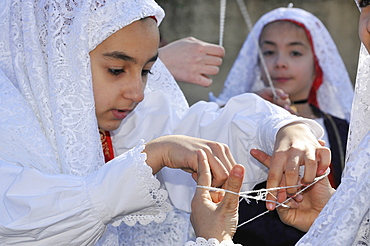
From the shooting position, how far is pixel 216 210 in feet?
5.81

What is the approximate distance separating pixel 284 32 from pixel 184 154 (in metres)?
2.81

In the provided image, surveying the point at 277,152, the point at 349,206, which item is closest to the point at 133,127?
the point at 277,152

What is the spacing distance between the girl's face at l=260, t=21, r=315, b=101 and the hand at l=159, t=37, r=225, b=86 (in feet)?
4.49

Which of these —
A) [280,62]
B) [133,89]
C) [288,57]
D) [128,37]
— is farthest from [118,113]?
[288,57]

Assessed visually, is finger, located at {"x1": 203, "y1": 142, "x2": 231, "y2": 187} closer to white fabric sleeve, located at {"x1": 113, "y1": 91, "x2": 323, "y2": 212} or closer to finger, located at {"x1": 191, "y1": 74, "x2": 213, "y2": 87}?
white fabric sleeve, located at {"x1": 113, "y1": 91, "x2": 323, "y2": 212}

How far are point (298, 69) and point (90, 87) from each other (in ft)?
8.34

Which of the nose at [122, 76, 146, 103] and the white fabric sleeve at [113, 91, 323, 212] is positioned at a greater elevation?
the nose at [122, 76, 146, 103]

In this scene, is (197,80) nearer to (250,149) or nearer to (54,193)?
(250,149)

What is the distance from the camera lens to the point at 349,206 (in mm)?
1505

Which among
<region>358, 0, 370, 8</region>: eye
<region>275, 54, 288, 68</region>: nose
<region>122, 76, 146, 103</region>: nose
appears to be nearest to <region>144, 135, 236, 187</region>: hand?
<region>122, 76, 146, 103</region>: nose

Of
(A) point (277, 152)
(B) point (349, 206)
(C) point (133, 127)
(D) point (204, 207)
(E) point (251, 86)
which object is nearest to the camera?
(B) point (349, 206)

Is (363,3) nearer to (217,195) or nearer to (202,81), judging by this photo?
(217,195)

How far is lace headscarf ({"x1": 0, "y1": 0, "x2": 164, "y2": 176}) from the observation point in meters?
2.11

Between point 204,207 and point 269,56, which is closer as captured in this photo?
point 204,207
